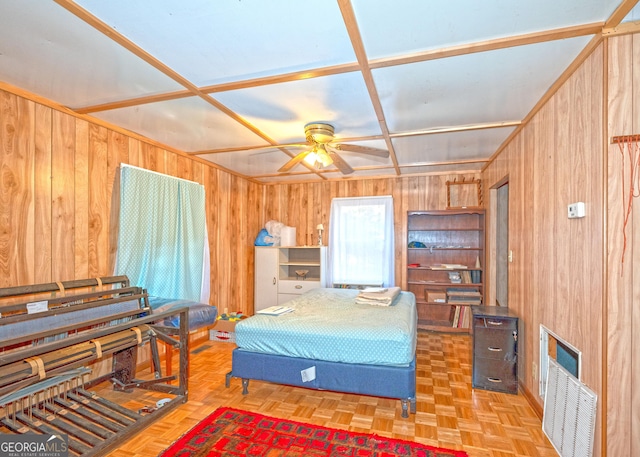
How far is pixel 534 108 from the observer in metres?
2.37

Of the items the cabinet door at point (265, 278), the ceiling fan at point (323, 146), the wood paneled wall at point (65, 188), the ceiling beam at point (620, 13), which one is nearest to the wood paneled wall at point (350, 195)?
the cabinet door at point (265, 278)

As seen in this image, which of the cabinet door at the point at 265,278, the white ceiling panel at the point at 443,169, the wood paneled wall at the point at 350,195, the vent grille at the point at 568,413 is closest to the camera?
the vent grille at the point at 568,413

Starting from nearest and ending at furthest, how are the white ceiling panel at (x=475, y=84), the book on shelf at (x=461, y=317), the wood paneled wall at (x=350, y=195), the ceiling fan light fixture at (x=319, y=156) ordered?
the white ceiling panel at (x=475, y=84) < the ceiling fan light fixture at (x=319, y=156) < the book on shelf at (x=461, y=317) < the wood paneled wall at (x=350, y=195)

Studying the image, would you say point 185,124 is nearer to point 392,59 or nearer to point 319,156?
point 319,156

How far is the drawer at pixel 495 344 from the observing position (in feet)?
8.84

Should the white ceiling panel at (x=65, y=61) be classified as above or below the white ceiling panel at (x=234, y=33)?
below

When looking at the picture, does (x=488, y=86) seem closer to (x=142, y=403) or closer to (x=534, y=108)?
(x=534, y=108)

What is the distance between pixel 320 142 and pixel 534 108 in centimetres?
167

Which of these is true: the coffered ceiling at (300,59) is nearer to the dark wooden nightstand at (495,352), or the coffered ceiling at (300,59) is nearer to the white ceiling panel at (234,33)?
the white ceiling panel at (234,33)

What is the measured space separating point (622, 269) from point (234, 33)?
2.20 m

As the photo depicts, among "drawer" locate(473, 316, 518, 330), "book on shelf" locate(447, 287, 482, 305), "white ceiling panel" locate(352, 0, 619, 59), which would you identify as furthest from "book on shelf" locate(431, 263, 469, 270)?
"white ceiling panel" locate(352, 0, 619, 59)

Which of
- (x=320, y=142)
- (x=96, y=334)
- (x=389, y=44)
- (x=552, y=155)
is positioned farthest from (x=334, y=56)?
(x=96, y=334)

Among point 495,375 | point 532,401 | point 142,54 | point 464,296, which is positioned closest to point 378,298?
point 495,375

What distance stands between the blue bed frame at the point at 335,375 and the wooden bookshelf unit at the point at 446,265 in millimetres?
2305
